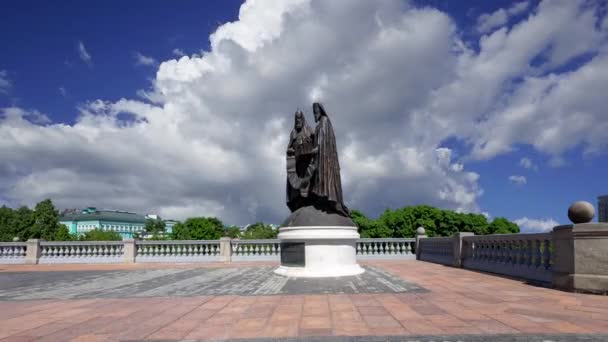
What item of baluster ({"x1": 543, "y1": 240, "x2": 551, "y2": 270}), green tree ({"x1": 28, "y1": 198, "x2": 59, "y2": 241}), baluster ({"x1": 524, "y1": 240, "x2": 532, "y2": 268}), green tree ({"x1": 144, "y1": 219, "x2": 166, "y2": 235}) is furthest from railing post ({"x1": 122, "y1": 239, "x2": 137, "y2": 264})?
green tree ({"x1": 144, "y1": 219, "x2": 166, "y2": 235})

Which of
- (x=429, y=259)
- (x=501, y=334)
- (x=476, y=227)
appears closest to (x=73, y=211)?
(x=476, y=227)

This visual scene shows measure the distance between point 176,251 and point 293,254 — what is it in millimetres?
10653

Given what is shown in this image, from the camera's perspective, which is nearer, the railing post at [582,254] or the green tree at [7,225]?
the railing post at [582,254]

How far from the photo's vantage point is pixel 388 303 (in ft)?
21.7

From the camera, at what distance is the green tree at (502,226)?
186 feet

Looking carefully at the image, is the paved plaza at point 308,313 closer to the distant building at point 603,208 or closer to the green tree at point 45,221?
the distant building at point 603,208

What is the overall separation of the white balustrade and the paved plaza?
32.9ft

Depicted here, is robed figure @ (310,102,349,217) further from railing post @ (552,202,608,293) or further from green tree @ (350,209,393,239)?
green tree @ (350,209,393,239)

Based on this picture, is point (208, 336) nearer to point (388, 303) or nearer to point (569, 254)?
point (388, 303)

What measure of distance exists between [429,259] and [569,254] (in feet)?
34.3

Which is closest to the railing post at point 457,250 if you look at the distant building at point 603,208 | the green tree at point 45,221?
the distant building at point 603,208

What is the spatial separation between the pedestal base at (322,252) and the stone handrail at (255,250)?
7626 millimetres

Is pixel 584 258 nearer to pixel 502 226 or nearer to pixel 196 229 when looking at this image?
pixel 502 226

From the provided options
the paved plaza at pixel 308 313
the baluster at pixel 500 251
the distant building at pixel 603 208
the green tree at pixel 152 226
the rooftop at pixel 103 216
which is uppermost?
the distant building at pixel 603 208
